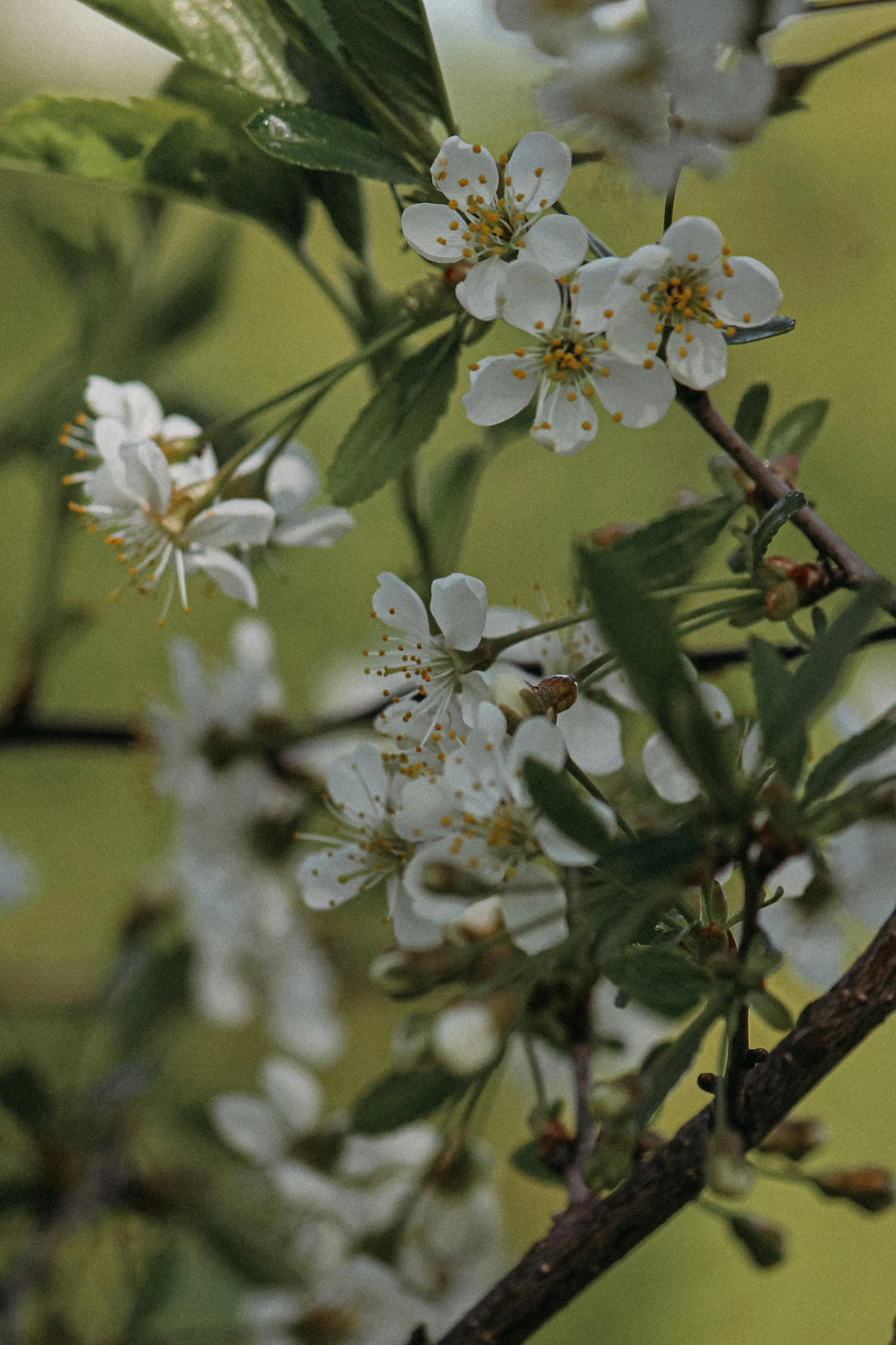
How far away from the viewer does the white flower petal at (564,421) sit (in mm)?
474

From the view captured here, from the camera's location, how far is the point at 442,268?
48 centimetres

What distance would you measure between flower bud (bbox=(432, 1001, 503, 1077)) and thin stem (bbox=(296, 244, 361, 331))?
38 cm

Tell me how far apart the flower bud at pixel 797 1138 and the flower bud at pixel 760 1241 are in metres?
0.03

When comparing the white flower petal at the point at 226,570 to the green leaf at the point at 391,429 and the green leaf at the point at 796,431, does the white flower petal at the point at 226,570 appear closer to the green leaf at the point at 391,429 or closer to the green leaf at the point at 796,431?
the green leaf at the point at 391,429

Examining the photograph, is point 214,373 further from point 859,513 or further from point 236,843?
point 236,843

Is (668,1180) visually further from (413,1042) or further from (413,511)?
(413,511)

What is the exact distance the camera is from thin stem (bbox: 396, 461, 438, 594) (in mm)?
679

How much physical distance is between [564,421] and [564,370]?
2cm

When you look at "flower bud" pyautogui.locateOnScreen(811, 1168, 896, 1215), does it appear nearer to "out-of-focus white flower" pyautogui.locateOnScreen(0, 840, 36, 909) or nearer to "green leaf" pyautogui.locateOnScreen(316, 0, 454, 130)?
"green leaf" pyautogui.locateOnScreen(316, 0, 454, 130)

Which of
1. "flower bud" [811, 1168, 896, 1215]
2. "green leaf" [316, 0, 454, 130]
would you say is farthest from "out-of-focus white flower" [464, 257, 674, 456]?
"flower bud" [811, 1168, 896, 1215]

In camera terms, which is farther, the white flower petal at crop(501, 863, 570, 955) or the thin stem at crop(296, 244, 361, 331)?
the thin stem at crop(296, 244, 361, 331)

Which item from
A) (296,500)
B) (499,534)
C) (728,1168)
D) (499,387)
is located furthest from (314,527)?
(499,534)

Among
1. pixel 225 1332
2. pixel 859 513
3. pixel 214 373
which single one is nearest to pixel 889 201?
pixel 859 513

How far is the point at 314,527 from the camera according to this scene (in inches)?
22.8
